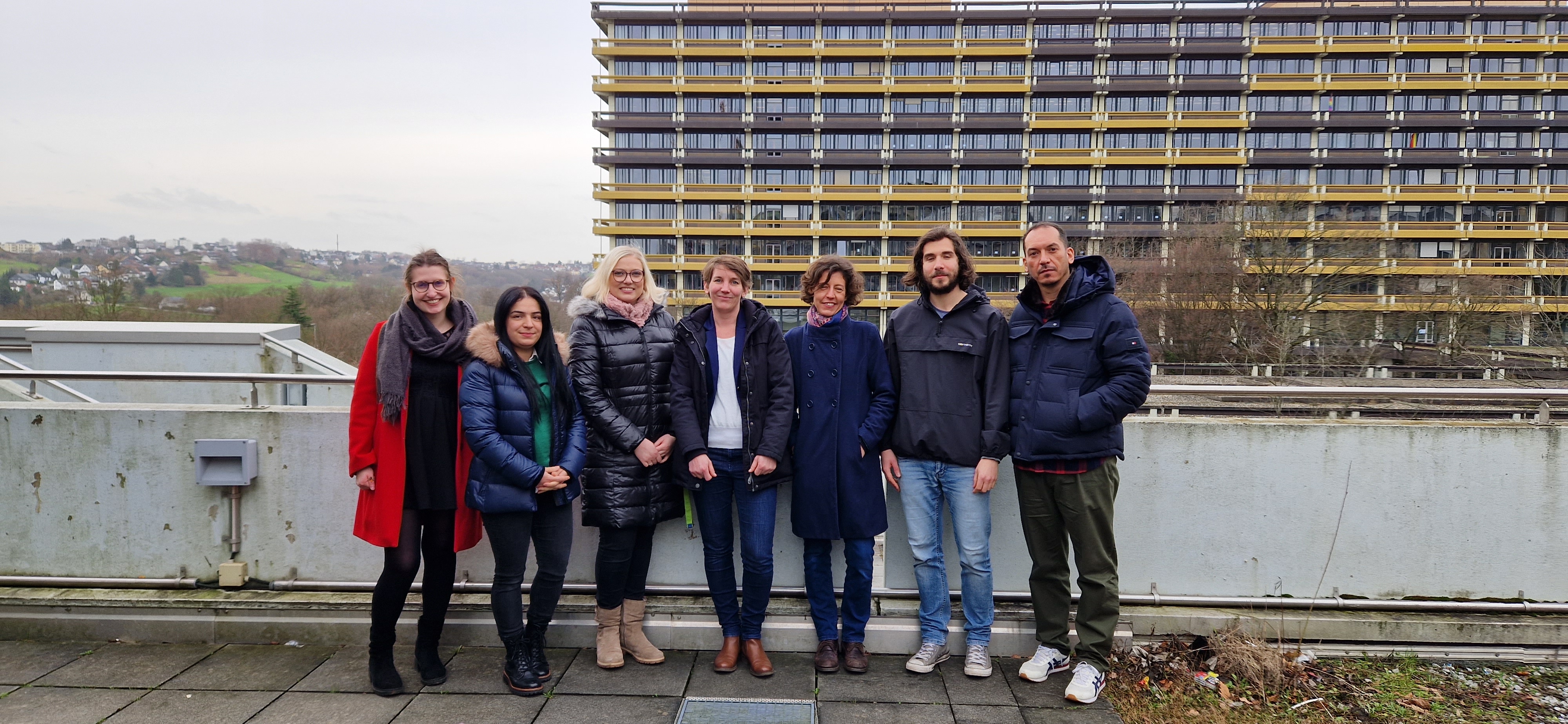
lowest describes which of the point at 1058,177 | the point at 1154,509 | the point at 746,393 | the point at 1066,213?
the point at 1154,509

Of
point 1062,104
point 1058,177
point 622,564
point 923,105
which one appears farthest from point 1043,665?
point 1062,104

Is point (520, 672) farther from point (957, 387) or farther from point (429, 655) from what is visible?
point (957, 387)

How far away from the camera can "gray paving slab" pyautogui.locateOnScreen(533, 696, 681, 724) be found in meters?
3.20

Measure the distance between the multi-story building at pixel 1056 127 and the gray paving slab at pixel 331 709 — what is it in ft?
178

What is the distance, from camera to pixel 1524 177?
56.5m

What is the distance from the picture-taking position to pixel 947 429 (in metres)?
3.54

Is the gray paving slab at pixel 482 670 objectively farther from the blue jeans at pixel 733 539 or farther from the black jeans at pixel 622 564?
the blue jeans at pixel 733 539

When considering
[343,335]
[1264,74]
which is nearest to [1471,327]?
[1264,74]

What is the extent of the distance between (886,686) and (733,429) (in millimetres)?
1337

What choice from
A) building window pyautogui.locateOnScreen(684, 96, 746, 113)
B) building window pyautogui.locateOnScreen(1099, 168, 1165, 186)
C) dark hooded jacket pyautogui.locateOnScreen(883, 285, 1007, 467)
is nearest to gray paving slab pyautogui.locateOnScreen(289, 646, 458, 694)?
dark hooded jacket pyautogui.locateOnScreen(883, 285, 1007, 467)

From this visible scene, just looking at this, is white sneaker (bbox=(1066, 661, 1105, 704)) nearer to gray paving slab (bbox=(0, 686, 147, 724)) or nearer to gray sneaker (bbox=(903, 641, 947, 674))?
gray sneaker (bbox=(903, 641, 947, 674))

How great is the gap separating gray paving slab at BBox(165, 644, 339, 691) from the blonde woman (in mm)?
1393

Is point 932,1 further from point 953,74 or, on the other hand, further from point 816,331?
point 816,331

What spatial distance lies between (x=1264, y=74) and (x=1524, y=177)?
1954 centimetres
